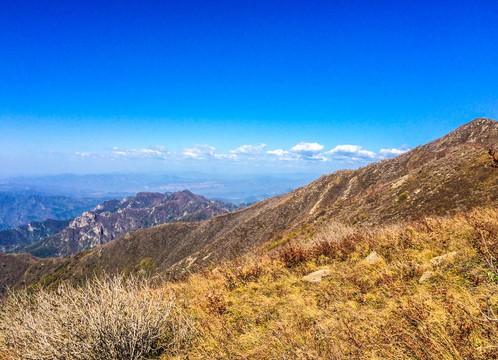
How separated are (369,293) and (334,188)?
48743 mm

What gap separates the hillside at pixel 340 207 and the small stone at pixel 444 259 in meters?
11.2

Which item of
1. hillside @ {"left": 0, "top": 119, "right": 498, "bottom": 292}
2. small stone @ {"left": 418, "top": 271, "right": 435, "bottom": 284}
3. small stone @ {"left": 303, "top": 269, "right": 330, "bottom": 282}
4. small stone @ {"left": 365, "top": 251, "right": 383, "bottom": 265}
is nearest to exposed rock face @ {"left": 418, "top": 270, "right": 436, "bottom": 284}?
small stone @ {"left": 418, "top": 271, "right": 435, "bottom": 284}

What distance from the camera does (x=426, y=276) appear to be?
512cm

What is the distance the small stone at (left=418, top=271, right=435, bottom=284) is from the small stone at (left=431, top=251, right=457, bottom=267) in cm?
49

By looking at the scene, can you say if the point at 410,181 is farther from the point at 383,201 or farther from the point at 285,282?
the point at 285,282

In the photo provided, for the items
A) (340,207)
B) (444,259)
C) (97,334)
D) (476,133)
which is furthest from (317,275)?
(476,133)

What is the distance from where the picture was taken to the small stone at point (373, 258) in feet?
20.7

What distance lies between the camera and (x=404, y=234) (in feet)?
25.3

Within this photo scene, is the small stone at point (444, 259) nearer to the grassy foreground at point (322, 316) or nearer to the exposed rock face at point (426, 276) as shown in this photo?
the grassy foreground at point (322, 316)

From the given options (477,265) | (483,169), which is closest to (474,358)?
(477,265)

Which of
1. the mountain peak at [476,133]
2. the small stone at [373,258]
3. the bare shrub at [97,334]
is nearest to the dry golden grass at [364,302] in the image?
the small stone at [373,258]

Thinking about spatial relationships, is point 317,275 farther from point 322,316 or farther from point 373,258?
point 322,316

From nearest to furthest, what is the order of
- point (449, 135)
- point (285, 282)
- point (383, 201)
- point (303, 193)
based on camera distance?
point (285, 282) → point (383, 201) → point (449, 135) → point (303, 193)

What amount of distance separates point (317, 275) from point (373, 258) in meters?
1.68
